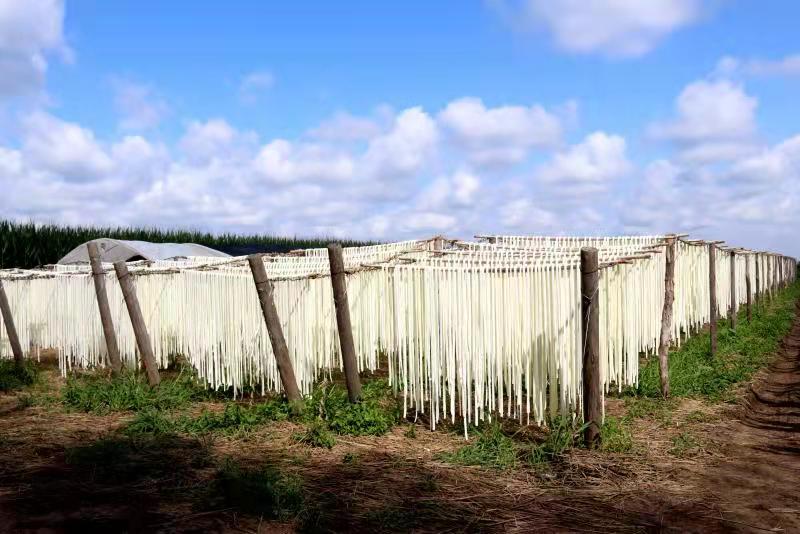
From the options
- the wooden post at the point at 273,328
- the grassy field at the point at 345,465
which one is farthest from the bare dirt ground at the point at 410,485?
the wooden post at the point at 273,328

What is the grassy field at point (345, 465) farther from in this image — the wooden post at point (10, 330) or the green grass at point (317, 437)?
the wooden post at point (10, 330)

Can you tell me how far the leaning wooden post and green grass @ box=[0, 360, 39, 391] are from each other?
8.12 ft

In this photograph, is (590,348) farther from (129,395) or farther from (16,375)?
(16,375)

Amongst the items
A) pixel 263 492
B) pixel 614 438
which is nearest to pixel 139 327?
pixel 263 492

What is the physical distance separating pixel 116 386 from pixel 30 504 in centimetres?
361

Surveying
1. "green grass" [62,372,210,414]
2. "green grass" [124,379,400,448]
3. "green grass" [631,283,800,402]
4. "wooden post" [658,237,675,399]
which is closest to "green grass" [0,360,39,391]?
"green grass" [62,372,210,414]

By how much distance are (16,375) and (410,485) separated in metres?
7.84

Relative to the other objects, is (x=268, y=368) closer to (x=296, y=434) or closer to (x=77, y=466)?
(x=296, y=434)

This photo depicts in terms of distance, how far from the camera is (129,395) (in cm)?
790

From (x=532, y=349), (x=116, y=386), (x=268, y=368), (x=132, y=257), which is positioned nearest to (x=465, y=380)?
(x=532, y=349)

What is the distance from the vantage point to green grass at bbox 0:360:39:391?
31.5ft

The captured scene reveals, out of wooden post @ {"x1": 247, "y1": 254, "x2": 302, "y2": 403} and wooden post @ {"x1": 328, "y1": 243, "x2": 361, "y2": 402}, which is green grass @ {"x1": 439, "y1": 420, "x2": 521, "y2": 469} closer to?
wooden post @ {"x1": 328, "y1": 243, "x2": 361, "y2": 402}

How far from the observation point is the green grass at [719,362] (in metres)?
8.19

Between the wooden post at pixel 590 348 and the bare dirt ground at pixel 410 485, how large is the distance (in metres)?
0.23
